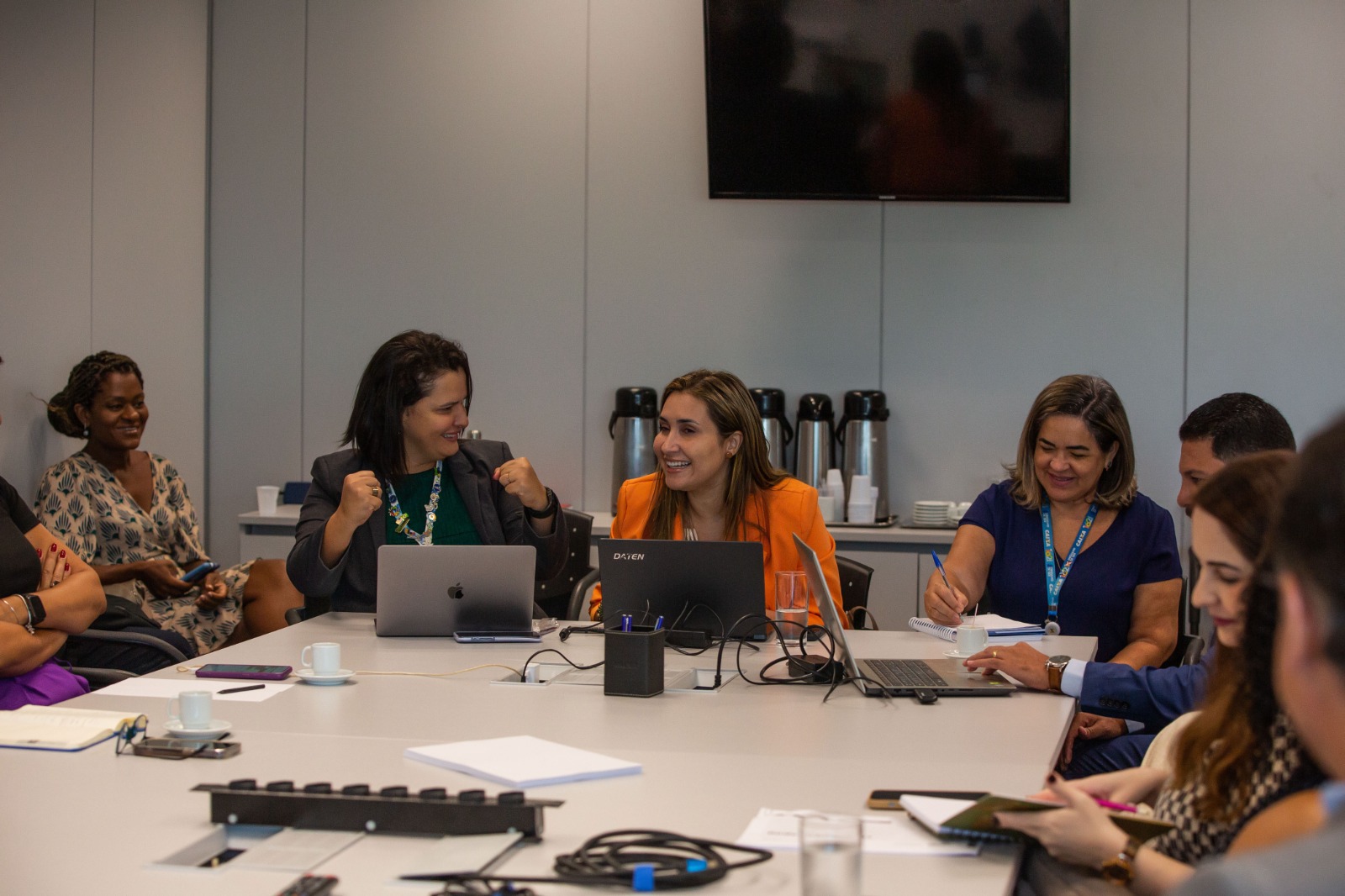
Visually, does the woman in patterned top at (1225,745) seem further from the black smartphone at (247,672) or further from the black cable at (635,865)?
the black smartphone at (247,672)

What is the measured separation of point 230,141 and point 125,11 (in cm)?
75

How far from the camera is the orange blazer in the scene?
325 centimetres

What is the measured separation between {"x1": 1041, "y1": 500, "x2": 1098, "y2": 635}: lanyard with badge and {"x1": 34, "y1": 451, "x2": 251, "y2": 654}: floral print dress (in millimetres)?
2850

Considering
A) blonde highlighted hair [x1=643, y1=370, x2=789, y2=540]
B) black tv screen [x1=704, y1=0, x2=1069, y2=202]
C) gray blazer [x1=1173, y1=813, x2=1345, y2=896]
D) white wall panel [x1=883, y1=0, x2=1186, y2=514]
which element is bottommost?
gray blazer [x1=1173, y1=813, x2=1345, y2=896]

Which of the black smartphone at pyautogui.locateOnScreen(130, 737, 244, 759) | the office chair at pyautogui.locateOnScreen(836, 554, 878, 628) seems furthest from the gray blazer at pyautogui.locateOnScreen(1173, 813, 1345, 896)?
the office chair at pyautogui.locateOnScreen(836, 554, 878, 628)

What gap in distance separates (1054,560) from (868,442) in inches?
66.0

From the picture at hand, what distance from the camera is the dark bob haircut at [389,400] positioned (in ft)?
11.3

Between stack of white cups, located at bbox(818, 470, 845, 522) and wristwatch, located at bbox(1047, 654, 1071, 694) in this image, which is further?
stack of white cups, located at bbox(818, 470, 845, 522)

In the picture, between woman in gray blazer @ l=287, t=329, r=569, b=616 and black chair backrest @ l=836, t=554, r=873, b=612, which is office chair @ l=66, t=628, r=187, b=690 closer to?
woman in gray blazer @ l=287, t=329, r=569, b=616

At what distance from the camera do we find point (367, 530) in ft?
11.0

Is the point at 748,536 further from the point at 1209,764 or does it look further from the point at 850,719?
the point at 1209,764

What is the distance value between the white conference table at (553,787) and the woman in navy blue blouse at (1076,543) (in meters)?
0.47

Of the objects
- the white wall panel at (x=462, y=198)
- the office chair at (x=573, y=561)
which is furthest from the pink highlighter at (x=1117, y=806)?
the white wall panel at (x=462, y=198)

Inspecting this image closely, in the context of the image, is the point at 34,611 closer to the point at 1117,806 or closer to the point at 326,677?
the point at 326,677
